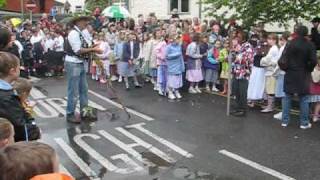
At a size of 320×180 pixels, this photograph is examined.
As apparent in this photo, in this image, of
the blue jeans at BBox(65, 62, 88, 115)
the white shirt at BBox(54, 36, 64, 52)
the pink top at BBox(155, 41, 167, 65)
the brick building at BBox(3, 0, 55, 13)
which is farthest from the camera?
the brick building at BBox(3, 0, 55, 13)

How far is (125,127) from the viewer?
9164mm

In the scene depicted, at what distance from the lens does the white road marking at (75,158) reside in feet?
21.9

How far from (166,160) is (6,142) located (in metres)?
4.15

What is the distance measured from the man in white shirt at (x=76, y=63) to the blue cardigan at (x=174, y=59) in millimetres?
3026

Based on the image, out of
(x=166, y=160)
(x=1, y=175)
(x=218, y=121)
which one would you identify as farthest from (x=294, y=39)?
(x=1, y=175)

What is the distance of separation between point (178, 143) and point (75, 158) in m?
1.69

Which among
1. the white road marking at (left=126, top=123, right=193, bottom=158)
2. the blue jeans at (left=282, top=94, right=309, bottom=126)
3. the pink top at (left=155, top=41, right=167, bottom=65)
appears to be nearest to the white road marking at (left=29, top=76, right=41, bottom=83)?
the pink top at (left=155, top=41, right=167, bottom=65)

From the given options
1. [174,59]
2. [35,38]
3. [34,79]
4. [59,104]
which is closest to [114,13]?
[35,38]

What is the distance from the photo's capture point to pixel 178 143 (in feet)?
26.2

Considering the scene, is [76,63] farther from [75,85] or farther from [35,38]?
[35,38]

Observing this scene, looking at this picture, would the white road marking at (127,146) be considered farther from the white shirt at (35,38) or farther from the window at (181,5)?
the window at (181,5)

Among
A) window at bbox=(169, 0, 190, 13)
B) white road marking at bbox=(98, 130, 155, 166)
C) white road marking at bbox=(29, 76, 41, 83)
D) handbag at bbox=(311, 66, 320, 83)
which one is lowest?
white road marking at bbox=(98, 130, 155, 166)

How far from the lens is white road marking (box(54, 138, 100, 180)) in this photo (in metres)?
6.67

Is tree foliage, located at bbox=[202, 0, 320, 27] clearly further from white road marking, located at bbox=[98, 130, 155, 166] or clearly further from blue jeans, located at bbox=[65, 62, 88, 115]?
white road marking, located at bbox=[98, 130, 155, 166]
